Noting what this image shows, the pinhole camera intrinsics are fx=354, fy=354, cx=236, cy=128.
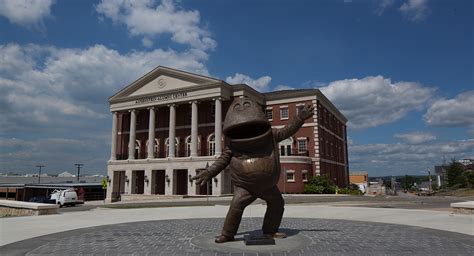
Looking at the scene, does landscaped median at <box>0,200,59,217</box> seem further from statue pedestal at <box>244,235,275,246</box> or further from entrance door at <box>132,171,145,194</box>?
entrance door at <box>132,171,145,194</box>

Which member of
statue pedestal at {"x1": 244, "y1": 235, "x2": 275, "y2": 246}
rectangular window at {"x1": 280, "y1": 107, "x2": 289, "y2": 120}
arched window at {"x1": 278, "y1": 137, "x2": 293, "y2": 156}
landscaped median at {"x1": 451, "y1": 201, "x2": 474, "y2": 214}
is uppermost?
rectangular window at {"x1": 280, "y1": 107, "x2": 289, "y2": 120}

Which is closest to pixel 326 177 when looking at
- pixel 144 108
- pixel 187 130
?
pixel 187 130

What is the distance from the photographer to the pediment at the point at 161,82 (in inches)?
1618

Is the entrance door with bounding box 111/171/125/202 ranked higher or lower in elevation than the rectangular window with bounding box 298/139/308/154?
lower

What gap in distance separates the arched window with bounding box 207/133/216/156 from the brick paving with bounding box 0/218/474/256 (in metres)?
31.7

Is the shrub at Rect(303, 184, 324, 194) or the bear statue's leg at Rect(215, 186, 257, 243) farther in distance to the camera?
the shrub at Rect(303, 184, 324, 194)

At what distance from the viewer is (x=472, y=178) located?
5147cm

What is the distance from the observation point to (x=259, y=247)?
23.5ft

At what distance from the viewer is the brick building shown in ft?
129

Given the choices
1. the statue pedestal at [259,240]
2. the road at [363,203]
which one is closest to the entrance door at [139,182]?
the road at [363,203]

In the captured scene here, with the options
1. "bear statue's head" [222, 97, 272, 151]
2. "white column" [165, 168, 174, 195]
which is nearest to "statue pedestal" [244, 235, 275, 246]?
"bear statue's head" [222, 97, 272, 151]

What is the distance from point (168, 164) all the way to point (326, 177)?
58.8ft

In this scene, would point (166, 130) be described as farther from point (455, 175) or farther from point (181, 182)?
point (455, 175)

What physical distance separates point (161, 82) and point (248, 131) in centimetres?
3746
